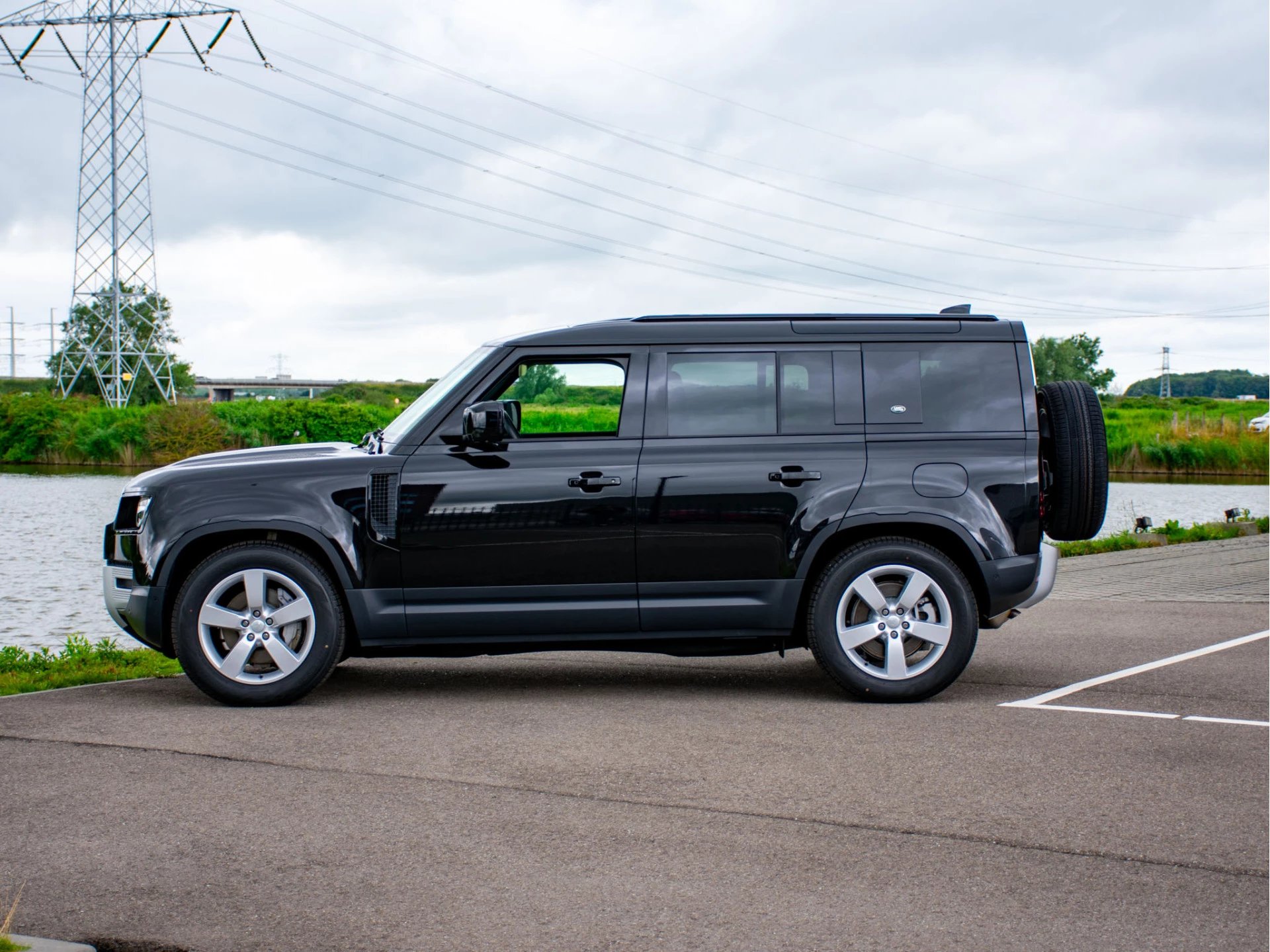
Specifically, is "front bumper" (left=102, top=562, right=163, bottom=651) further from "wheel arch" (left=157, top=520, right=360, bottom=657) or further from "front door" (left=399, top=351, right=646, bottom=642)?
"front door" (left=399, top=351, right=646, bottom=642)

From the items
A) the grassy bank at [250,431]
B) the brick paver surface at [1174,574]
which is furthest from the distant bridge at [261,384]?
the brick paver surface at [1174,574]

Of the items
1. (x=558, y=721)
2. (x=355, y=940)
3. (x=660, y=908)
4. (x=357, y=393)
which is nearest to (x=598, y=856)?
(x=660, y=908)

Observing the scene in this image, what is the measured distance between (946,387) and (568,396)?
2.03 meters

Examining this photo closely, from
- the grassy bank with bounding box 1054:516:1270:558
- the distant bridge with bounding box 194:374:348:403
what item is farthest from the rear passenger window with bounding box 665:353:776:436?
the distant bridge with bounding box 194:374:348:403

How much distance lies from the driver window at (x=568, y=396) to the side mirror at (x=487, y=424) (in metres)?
0.13

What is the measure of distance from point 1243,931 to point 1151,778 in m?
1.75

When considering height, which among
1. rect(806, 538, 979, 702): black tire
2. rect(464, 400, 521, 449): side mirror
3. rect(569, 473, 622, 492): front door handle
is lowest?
rect(806, 538, 979, 702): black tire

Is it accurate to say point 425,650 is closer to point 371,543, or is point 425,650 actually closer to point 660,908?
point 371,543

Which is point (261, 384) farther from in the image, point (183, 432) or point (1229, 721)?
point (1229, 721)

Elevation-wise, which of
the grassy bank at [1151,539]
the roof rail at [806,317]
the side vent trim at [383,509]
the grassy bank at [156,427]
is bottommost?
the grassy bank at [1151,539]

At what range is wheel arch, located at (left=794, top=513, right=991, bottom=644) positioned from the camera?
7.20 m

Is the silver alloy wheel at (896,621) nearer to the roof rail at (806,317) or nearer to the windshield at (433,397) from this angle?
the roof rail at (806,317)

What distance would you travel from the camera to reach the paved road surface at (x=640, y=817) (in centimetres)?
387

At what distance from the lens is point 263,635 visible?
23.1 ft
